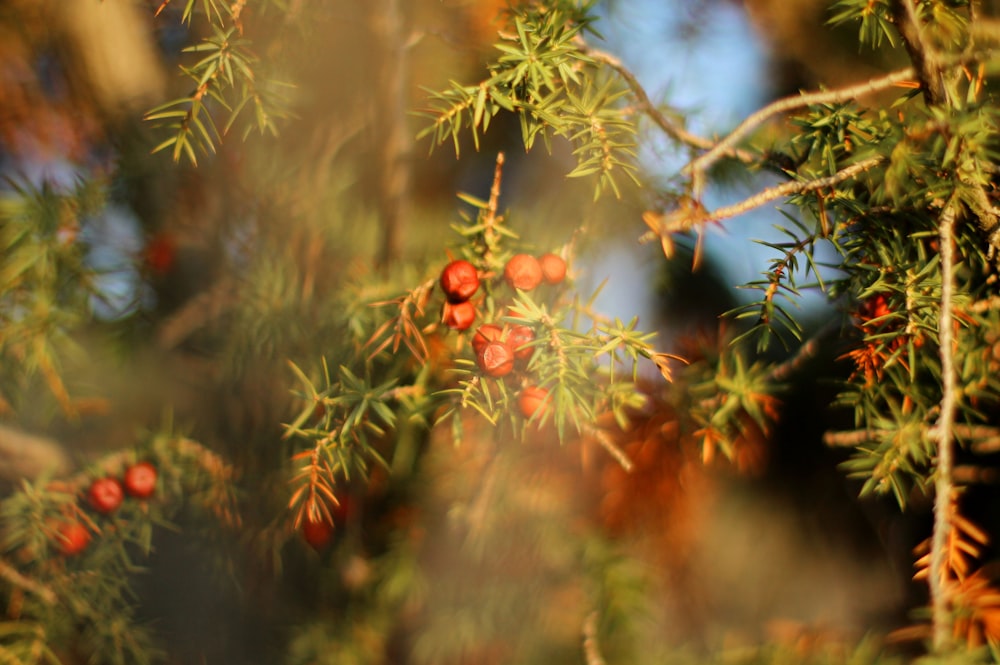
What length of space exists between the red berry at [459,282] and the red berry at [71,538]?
17.8 inches

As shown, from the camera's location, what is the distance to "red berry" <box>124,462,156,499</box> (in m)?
0.56

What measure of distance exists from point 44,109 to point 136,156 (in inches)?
13.0

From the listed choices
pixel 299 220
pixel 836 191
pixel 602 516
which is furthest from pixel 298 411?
pixel 836 191

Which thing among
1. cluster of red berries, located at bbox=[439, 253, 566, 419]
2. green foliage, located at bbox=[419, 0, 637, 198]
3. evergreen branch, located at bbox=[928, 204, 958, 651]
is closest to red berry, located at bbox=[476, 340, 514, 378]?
cluster of red berries, located at bbox=[439, 253, 566, 419]

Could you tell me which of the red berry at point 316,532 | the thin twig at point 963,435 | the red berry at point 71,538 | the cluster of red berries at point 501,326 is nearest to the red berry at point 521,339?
the cluster of red berries at point 501,326

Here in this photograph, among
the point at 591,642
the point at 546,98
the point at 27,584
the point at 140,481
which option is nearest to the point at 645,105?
the point at 546,98

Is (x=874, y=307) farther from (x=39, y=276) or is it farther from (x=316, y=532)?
(x=39, y=276)

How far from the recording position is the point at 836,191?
12.7 inches

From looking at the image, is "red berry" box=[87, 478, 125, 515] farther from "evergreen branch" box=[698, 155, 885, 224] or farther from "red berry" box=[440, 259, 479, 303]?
"evergreen branch" box=[698, 155, 885, 224]

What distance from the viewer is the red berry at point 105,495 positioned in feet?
1.81

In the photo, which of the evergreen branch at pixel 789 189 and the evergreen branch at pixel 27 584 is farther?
the evergreen branch at pixel 27 584

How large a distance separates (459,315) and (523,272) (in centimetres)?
5

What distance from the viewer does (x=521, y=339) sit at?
1.19 feet

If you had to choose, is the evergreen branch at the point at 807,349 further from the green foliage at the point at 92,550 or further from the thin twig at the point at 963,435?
the green foliage at the point at 92,550
